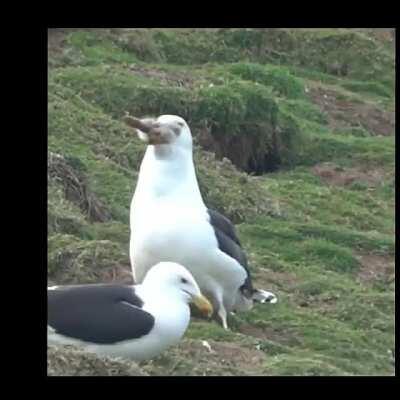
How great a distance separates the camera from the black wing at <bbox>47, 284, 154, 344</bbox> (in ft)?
30.7

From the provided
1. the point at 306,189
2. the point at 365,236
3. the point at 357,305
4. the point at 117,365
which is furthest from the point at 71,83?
the point at 117,365

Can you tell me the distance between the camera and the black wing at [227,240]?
11047mm

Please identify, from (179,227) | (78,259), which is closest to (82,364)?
(179,227)

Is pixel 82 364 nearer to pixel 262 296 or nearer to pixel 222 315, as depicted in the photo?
pixel 222 315

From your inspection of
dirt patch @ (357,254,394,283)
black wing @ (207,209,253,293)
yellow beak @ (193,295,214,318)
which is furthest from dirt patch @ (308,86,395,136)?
yellow beak @ (193,295,214,318)

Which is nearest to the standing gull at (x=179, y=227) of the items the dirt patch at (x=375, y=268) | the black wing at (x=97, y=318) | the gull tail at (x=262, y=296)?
the gull tail at (x=262, y=296)

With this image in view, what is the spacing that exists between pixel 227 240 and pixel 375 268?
3.39 m

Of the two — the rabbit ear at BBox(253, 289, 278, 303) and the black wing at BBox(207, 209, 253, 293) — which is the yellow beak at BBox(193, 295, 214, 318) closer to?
the black wing at BBox(207, 209, 253, 293)

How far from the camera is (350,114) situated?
66.6 ft

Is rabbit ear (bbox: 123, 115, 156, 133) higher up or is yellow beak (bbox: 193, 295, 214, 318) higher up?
rabbit ear (bbox: 123, 115, 156, 133)

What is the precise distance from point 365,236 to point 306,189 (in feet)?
5.80

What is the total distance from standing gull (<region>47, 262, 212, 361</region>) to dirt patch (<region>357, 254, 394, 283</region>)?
444 centimetres

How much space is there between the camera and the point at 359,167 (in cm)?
1797
